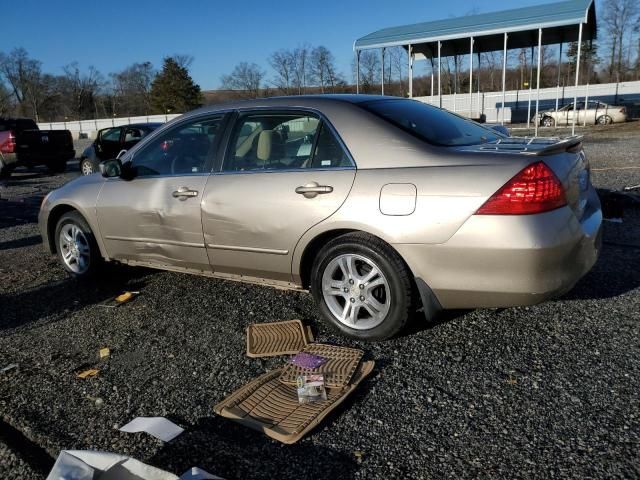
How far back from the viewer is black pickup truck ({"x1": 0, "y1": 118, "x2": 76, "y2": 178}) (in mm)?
16109

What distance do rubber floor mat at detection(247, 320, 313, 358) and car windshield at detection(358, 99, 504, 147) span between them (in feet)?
5.10

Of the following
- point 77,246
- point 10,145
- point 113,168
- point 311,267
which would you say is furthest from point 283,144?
point 10,145

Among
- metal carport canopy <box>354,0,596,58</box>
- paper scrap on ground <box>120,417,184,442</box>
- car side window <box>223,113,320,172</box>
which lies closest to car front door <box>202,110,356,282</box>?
car side window <box>223,113,320,172</box>

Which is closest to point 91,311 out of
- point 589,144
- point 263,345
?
point 263,345

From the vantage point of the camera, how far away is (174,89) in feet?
213

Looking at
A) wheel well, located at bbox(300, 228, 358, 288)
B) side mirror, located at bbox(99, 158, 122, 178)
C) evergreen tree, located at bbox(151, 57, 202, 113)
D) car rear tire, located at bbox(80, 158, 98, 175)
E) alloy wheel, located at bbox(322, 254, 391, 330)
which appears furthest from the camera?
evergreen tree, located at bbox(151, 57, 202, 113)

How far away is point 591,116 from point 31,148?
1013 inches

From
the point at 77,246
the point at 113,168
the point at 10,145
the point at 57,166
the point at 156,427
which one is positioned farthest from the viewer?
the point at 57,166

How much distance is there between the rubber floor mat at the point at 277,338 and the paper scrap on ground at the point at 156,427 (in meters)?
0.82

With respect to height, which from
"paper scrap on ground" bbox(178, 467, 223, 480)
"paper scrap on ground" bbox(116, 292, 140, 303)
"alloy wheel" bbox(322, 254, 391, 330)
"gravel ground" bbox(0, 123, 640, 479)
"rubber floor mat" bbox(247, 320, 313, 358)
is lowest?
"gravel ground" bbox(0, 123, 640, 479)

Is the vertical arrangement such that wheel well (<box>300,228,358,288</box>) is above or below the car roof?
below

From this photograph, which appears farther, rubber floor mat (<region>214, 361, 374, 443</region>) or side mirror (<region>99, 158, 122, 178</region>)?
side mirror (<region>99, 158, 122, 178</region>)

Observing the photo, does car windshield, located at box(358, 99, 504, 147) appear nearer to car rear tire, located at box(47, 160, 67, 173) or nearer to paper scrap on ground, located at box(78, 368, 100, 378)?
paper scrap on ground, located at box(78, 368, 100, 378)

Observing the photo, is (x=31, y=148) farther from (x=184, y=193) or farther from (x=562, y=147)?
(x=562, y=147)
